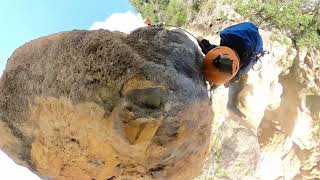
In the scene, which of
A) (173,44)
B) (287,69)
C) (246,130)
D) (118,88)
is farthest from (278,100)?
(118,88)

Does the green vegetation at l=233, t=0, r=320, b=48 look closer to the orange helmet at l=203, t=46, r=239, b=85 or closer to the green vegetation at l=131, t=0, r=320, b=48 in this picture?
the green vegetation at l=131, t=0, r=320, b=48

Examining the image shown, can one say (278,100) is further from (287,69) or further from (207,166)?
(207,166)

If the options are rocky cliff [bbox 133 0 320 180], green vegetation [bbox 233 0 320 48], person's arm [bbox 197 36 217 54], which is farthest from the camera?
green vegetation [bbox 233 0 320 48]

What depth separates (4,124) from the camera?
340 centimetres

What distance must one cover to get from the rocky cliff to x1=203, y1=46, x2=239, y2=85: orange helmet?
2726mm

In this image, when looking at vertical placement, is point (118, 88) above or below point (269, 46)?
above

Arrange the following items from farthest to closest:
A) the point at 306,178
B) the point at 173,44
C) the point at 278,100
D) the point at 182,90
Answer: the point at 306,178
the point at 278,100
the point at 173,44
the point at 182,90

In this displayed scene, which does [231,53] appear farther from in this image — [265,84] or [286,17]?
[286,17]

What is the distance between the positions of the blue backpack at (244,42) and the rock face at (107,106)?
61 centimetres

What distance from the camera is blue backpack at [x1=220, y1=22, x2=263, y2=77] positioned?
4.06 m

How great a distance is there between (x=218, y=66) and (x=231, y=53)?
0.19m

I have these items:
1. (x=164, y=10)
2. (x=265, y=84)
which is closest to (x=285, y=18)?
(x=265, y=84)

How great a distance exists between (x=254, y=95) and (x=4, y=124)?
14.0 feet


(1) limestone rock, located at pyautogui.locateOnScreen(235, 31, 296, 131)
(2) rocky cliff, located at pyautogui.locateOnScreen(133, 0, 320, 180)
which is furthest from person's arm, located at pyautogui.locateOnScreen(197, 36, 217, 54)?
(1) limestone rock, located at pyautogui.locateOnScreen(235, 31, 296, 131)
